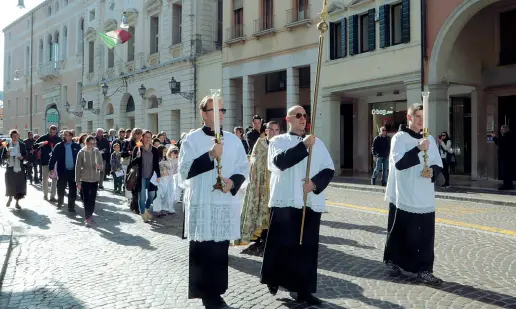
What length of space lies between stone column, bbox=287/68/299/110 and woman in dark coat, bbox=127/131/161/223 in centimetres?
1317

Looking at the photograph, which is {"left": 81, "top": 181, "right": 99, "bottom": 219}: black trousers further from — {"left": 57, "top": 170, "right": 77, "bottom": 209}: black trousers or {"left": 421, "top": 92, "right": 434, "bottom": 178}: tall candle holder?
{"left": 421, "top": 92, "right": 434, "bottom": 178}: tall candle holder

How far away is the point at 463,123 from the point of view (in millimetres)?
19938

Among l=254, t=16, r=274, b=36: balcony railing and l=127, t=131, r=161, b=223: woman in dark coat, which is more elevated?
l=254, t=16, r=274, b=36: balcony railing

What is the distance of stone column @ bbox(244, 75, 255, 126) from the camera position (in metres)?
25.3

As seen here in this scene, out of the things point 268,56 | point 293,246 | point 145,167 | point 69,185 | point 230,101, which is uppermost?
point 268,56

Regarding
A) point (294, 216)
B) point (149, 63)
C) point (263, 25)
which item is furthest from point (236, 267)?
point (149, 63)

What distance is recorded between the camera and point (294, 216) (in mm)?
4828

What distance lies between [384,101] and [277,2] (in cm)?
641

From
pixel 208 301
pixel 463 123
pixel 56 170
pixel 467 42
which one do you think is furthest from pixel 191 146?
pixel 463 123

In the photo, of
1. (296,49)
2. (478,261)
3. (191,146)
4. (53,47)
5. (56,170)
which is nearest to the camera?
(191,146)

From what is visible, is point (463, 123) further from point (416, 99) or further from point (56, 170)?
point (56, 170)

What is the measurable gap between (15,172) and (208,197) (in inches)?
367

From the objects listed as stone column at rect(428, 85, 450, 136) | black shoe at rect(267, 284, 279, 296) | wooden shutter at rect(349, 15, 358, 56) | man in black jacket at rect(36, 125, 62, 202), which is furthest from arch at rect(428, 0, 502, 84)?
black shoe at rect(267, 284, 279, 296)

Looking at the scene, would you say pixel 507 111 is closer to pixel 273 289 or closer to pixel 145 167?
pixel 145 167
